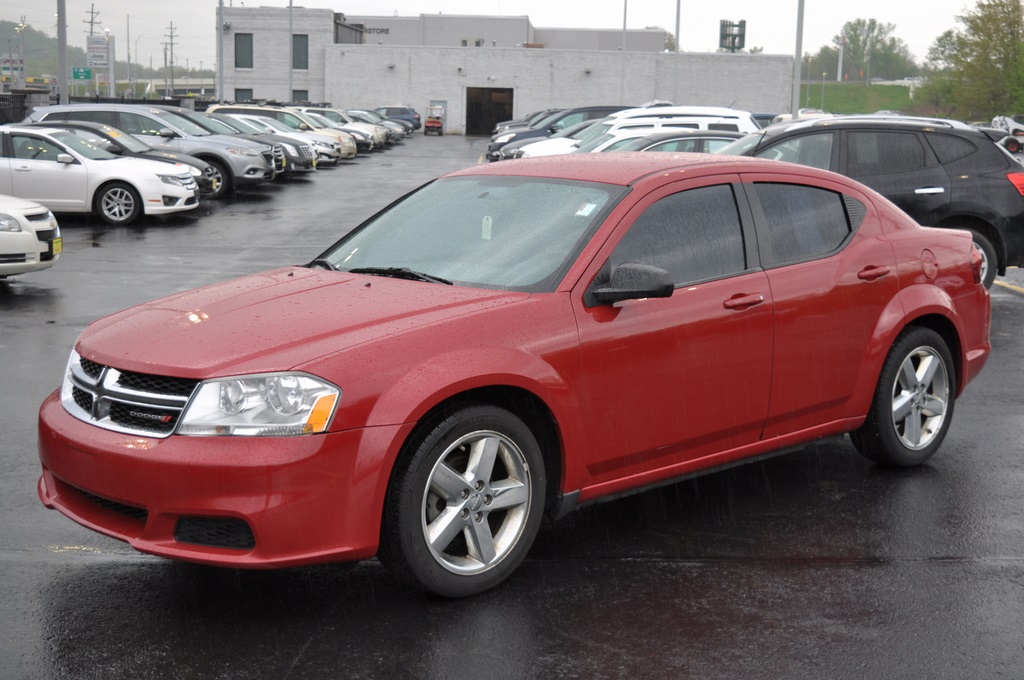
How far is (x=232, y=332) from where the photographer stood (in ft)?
14.4

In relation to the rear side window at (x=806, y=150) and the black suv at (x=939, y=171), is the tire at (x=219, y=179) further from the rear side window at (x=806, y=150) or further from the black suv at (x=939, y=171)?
the black suv at (x=939, y=171)

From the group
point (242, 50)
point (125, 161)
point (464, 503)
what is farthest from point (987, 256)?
point (242, 50)

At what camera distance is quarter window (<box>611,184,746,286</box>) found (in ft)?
16.6

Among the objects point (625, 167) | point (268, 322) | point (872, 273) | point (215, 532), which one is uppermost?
point (625, 167)

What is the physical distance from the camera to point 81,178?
18.9 m

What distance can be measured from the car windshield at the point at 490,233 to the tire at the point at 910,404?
188cm

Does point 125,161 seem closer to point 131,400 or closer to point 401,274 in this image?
point 401,274

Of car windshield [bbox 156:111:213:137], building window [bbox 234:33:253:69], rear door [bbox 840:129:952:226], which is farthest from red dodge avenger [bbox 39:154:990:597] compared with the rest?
building window [bbox 234:33:253:69]

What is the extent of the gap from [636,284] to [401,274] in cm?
104

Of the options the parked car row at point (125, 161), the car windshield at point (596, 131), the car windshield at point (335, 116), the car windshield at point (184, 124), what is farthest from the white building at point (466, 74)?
the car windshield at point (184, 124)

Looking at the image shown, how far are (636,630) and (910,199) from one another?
8.36 meters

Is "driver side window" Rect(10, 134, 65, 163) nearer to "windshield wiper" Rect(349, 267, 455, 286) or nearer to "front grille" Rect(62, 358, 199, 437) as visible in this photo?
"windshield wiper" Rect(349, 267, 455, 286)

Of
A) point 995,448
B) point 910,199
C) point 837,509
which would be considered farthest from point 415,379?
point 910,199

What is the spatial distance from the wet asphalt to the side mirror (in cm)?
110
